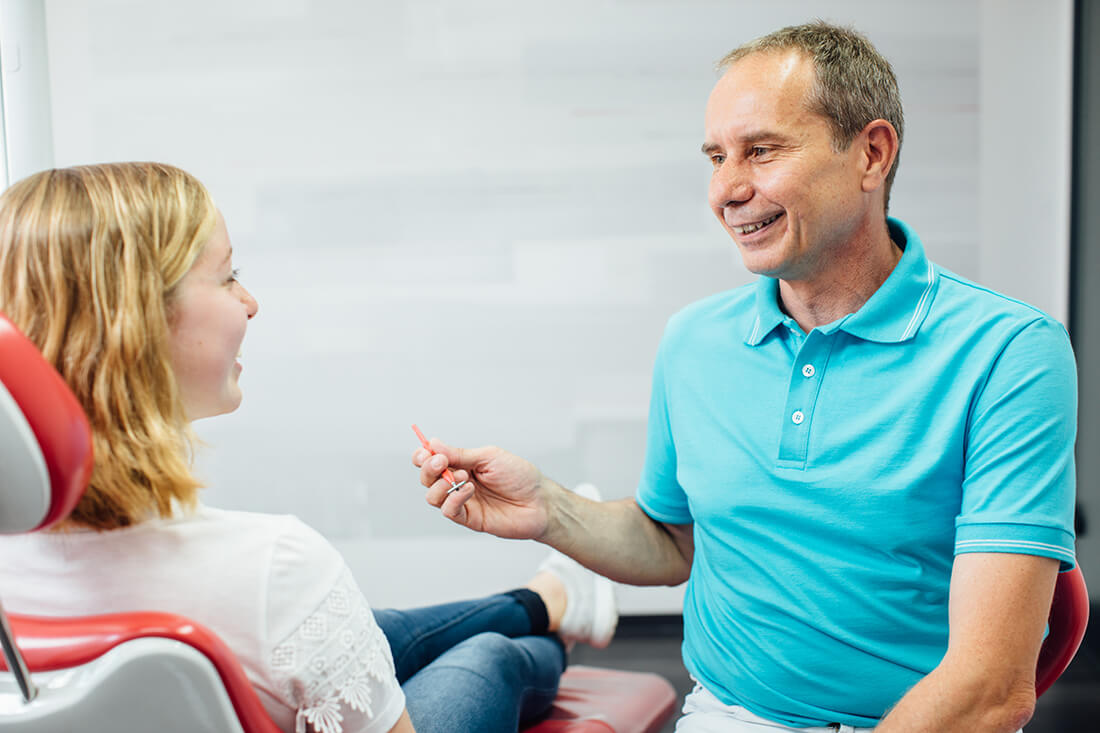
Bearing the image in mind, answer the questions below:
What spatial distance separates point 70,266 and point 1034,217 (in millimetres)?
2843

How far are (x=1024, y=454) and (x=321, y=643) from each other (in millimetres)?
823

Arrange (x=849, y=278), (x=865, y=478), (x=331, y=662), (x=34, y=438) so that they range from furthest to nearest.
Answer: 1. (x=849, y=278)
2. (x=865, y=478)
3. (x=331, y=662)
4. (x=34, y=438)

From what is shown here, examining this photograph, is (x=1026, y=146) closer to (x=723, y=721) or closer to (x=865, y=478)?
(x=865, y=478)

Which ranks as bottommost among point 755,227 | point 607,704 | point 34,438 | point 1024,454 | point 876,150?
point 607,704

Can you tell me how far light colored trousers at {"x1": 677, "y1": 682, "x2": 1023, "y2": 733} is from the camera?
3.98 feet

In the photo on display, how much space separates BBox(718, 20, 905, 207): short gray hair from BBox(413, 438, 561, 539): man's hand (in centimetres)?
64

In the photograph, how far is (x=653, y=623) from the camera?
3070 mm

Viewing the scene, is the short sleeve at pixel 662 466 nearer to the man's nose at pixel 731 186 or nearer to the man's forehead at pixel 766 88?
the man's nose at pixel 731 186

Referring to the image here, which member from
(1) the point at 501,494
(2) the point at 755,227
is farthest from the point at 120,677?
(2) the point at 755,227

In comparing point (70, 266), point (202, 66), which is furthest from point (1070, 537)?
point (202, 66)

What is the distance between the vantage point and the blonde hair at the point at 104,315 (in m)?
0.83

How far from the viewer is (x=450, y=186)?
2879mm

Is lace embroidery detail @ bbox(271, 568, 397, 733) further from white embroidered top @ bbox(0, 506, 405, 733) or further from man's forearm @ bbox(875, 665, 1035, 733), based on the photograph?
man's forearm @ bbox(875, 665, 1035, 733)

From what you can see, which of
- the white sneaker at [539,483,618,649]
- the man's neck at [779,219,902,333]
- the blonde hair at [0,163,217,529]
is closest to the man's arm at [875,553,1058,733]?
the man's neck at [779,219,902,333]
